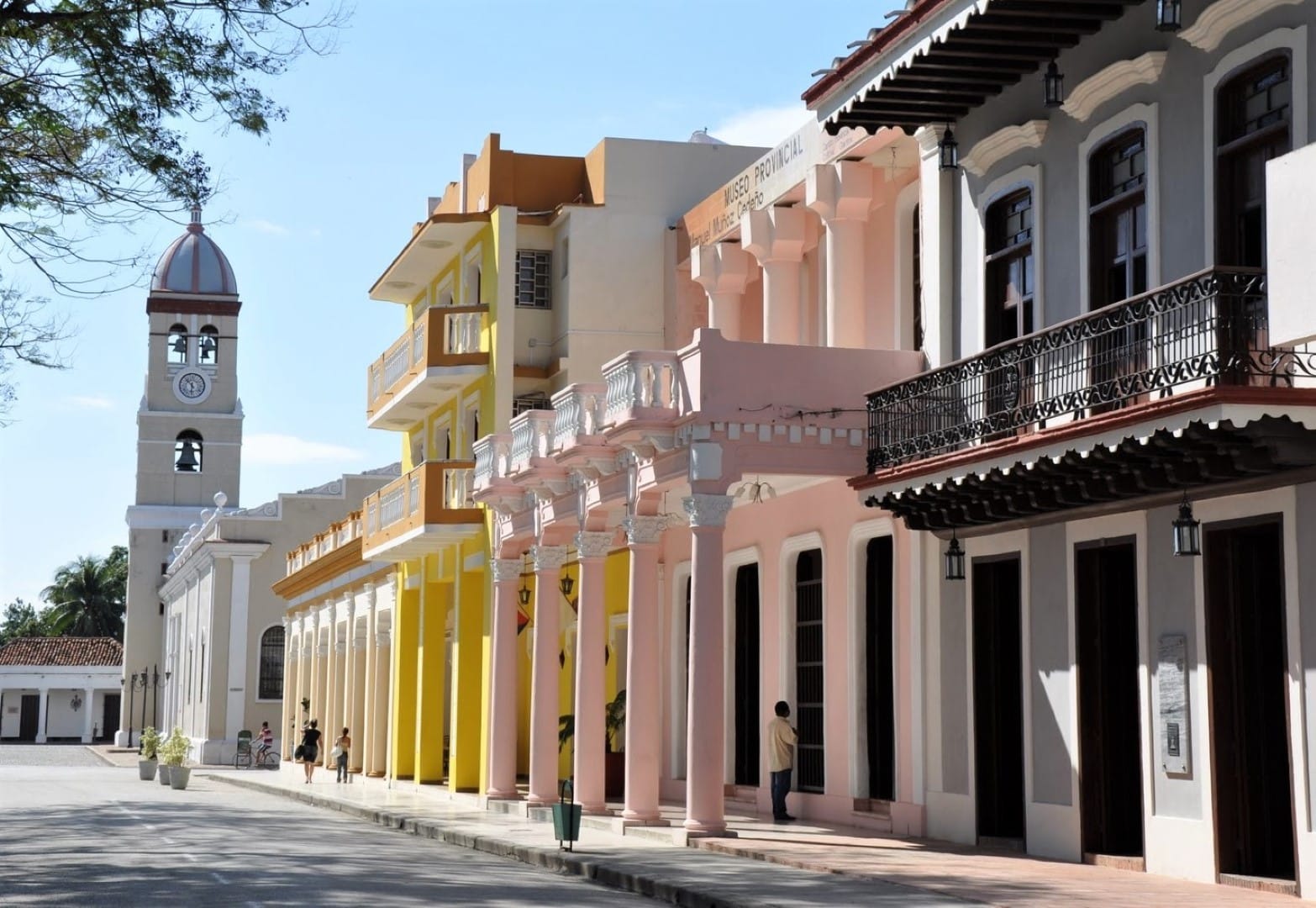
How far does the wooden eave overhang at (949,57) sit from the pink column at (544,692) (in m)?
8.18

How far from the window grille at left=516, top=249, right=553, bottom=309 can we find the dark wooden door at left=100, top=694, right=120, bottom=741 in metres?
78.0

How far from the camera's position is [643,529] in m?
21.8

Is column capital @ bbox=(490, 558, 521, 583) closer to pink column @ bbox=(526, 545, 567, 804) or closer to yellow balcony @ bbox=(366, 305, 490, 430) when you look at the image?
pink column @ bbox=(526, 545, 567, 804)

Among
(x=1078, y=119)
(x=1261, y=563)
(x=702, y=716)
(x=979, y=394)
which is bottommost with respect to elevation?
(x=702, y=716)

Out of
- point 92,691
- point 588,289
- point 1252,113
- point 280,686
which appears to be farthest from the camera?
point 92,691

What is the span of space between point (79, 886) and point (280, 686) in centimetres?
4854

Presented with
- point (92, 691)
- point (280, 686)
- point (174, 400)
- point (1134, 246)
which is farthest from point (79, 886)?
point (92, 691)

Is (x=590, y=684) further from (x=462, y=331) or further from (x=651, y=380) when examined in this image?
(x=462, y=331)

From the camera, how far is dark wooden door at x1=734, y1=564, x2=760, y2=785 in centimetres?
2648

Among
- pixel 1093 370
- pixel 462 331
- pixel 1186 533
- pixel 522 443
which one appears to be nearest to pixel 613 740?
pixel 522 443

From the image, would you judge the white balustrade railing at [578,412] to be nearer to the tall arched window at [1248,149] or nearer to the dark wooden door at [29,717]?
the tall arched window at [1248,149]

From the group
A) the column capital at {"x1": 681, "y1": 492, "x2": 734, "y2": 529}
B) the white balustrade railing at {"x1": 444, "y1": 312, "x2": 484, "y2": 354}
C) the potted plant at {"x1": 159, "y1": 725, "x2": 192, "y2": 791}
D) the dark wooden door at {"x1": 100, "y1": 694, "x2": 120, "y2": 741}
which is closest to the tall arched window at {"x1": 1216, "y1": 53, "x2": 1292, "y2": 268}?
the column capital at {"x1": 681, "y1": 492, "x2": 734, "y2": 529}

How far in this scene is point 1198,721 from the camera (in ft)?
50.6

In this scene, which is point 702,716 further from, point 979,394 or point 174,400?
point 174,400
